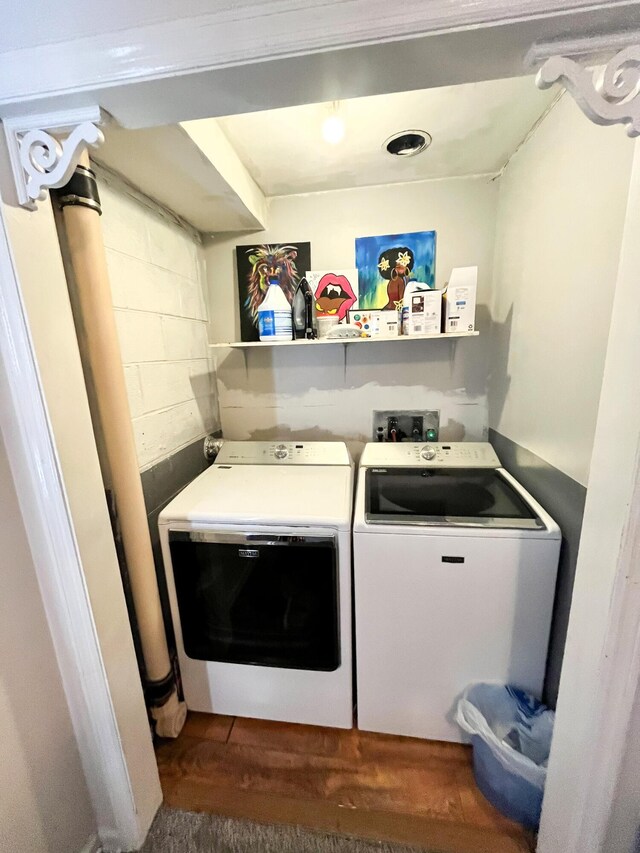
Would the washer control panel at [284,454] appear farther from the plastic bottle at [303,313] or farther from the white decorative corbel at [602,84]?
the white decorative corbel at [602,84]

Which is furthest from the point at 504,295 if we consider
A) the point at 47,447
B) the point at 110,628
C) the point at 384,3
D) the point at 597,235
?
the point at 110,628

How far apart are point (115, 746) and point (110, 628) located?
0.34m

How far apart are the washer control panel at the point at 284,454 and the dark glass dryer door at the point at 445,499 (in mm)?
184

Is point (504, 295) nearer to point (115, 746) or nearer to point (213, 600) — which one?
point (213, 600)

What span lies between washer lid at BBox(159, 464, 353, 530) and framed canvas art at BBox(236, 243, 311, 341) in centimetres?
84

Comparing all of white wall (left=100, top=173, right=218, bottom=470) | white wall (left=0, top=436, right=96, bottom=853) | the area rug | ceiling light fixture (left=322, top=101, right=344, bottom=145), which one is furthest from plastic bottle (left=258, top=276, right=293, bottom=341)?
the area rug

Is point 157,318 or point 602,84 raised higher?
point 602,84

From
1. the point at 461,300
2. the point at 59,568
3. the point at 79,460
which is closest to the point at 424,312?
the point at 461,300

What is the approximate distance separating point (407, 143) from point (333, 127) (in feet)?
1.11

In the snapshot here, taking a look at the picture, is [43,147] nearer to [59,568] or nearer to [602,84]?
[59,568]

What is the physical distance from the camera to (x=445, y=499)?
4.52 feet

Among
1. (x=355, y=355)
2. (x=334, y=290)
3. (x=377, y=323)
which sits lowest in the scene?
(x=355, y=355)

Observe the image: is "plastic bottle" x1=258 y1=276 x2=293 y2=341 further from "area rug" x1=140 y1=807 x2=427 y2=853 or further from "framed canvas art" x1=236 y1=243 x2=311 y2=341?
"area rug" x1=140 y1=807 x2=427 y2=853

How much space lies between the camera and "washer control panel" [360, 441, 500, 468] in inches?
62.4
